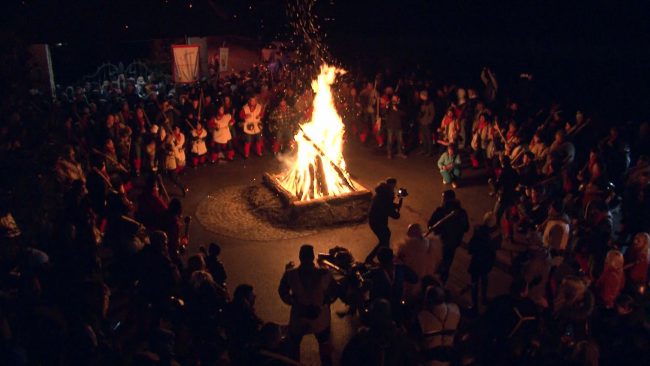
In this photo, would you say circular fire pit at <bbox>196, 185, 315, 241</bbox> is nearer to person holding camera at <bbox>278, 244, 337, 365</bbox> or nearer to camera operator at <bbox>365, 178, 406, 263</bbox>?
camera operator at <bbox>365, 178, 406, 263</bbox>

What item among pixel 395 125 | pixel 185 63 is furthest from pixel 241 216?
pixel 185 63

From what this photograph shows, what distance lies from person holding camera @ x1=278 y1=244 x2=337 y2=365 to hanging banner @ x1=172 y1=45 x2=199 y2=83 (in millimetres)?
12174

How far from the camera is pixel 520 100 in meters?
17.2

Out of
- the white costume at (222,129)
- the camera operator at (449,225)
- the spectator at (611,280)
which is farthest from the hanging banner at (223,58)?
the spectator at (611,280)

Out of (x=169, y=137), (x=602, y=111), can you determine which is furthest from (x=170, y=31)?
(x=602, y=111)

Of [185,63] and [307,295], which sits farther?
[185,63]

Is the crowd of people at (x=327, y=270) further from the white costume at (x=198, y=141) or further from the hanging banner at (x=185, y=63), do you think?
the hanging banner at (x=185, y=63)

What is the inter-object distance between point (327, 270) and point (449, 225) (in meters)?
2.78

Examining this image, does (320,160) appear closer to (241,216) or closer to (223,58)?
(241,216)

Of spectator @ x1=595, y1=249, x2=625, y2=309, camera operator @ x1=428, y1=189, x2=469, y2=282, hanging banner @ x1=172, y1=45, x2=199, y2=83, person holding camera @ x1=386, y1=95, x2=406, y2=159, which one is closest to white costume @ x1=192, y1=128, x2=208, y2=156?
hanging banner @ x1=172, y1=45, x2=199, y2=83

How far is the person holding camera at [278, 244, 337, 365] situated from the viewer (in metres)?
6.09

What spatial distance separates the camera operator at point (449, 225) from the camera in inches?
→ 325

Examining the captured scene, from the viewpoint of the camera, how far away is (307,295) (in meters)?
6.08

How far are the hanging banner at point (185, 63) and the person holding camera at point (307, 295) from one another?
12.2 meters
